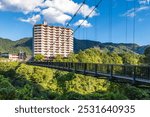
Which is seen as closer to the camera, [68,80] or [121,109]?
[121,109]

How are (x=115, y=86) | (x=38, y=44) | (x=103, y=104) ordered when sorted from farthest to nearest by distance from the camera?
1. (x=38, y=44)
2. (x=115, y=86)
3. (x=103, y=104)

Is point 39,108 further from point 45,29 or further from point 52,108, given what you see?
point 45,29

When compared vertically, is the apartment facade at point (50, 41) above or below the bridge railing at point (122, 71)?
above

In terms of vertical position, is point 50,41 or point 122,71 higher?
point 50,41

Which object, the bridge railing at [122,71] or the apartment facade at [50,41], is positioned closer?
the bridge railing at [122,71]

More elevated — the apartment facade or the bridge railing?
the apartment facade

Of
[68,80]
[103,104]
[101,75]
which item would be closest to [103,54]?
[68,80]

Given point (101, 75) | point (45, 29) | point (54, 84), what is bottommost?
point (54, 84)

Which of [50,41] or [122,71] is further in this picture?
[50,41]
